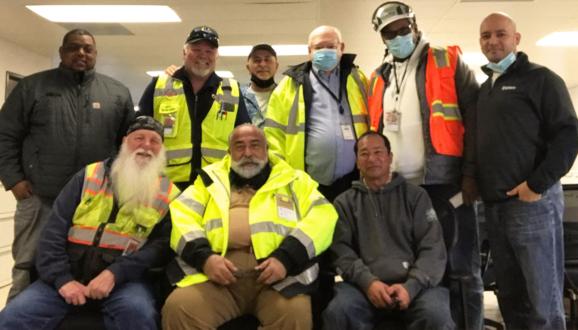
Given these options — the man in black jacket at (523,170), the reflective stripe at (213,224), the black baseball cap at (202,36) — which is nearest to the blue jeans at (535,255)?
the man in black jacket at (523,170)

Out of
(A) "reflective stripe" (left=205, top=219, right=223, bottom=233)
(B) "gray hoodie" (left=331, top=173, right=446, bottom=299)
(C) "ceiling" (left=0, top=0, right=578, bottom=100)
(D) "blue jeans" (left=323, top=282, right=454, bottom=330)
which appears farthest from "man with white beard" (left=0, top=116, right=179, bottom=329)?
(C) "ceiling" (left=0, top=0, right=578, bottom=100)

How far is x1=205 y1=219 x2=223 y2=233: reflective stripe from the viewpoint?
228 cm

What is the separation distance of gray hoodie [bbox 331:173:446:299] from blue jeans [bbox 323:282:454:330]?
0.19ft

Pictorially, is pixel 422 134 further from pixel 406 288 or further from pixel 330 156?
pixel 406 288

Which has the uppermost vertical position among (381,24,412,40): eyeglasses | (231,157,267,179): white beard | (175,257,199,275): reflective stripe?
(381,24,412,40): eyeglasses

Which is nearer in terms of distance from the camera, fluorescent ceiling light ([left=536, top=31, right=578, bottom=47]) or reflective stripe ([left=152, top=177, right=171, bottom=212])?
reflective stripe ([left=152, top=177, right=171, bottom=212])

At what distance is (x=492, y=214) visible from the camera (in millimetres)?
2547

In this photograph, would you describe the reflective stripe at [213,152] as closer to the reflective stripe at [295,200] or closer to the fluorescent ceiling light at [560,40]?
the reflective stripe at [295,200]

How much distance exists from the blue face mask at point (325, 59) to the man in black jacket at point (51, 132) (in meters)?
1.28

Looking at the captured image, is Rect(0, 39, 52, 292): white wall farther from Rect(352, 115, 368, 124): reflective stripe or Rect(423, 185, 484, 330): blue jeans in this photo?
Rect(423, 185, 484, 330): blue jeans

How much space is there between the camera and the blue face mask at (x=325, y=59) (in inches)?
110

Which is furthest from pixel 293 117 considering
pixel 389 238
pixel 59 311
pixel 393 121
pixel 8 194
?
pixel 8 194

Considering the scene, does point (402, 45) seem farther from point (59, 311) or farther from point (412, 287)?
point (59, 311)

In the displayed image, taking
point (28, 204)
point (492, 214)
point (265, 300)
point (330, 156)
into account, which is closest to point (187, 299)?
point (265, 300)
